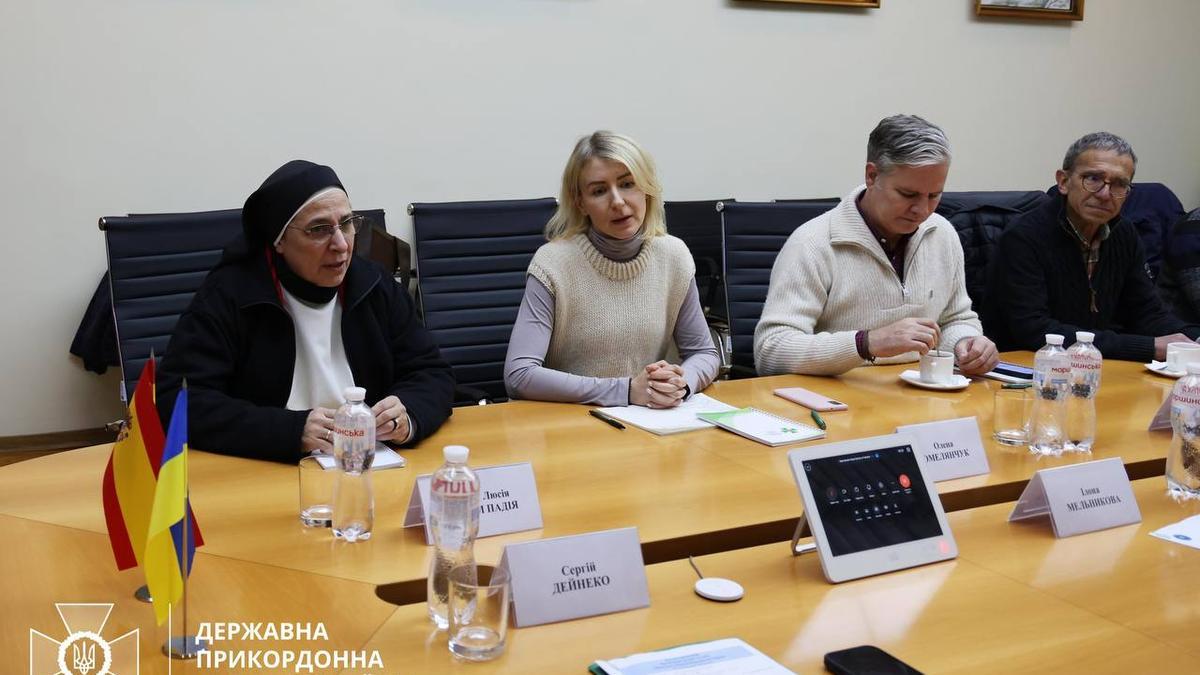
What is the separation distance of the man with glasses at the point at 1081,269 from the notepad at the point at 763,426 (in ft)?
4.13

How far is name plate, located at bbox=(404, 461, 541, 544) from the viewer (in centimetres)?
153

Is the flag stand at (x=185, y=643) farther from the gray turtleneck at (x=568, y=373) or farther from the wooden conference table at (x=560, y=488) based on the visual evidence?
the gray turtleneck at (x=568, y=373)

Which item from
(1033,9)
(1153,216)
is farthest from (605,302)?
(1033,9)

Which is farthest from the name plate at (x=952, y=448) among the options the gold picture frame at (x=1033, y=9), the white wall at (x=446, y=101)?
the gold picture frame at (x=1033, y=9)

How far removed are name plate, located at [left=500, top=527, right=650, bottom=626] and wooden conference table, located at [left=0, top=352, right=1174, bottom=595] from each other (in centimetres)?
19

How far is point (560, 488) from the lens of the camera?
1764 millimetres

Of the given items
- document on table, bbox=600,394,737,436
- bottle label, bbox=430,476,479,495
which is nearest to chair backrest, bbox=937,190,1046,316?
document on table, bbox=600,394,737,436

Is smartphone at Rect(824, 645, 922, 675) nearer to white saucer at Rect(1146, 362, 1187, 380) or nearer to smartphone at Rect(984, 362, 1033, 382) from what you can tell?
smartphone at Rect(984, 362, 1033, 382)

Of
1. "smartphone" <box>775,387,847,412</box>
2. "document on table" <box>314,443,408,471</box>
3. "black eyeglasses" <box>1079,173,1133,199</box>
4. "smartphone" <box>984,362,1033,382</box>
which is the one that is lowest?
"smartphone" <box>984,362,1033,382</box>

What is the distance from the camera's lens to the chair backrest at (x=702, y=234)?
4.01 meters

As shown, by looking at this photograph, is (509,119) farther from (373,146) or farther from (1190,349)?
(1190,349)

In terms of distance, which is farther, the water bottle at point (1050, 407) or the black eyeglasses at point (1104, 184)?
the black eyeglasses at point (1104, 184)

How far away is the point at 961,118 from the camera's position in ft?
15.8

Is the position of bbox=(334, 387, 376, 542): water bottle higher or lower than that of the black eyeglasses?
lower
